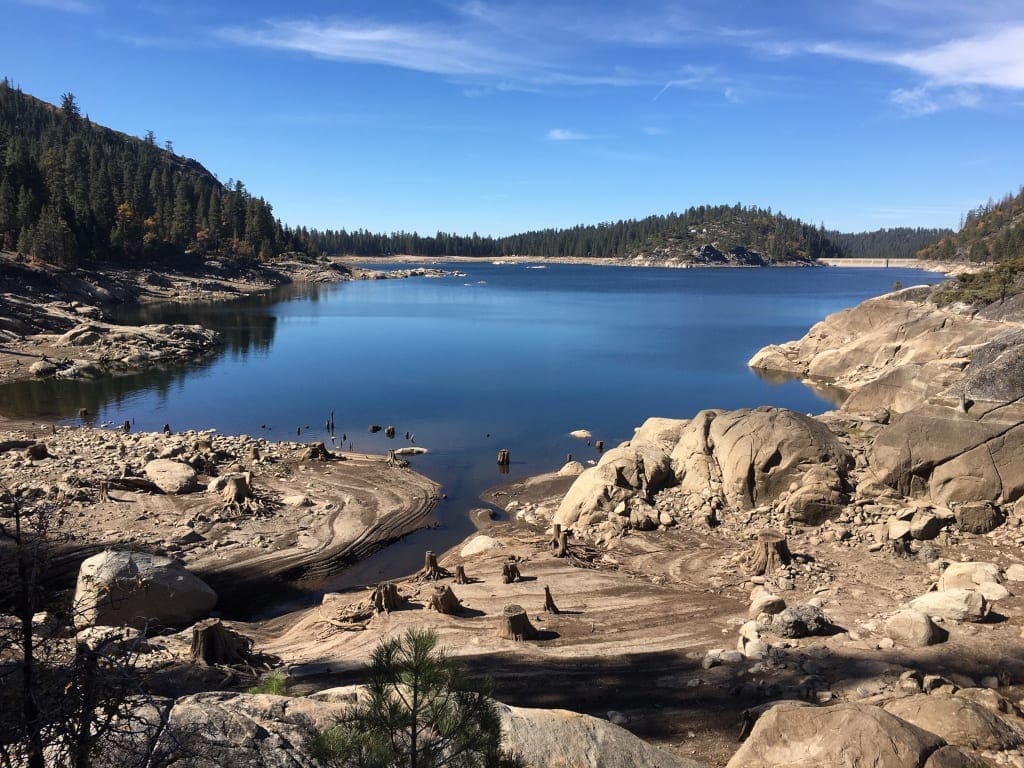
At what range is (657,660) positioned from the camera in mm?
13500

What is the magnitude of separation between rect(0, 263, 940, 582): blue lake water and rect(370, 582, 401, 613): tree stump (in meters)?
5.11

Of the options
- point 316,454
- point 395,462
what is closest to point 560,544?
point 395,462

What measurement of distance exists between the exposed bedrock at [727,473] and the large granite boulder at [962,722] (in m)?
11.0

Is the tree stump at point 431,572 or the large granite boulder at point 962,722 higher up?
the large granite boulder at point 962,722

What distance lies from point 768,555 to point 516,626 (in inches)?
300

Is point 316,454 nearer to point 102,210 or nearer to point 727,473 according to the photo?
point 727,473

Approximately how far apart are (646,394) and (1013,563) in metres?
33.3

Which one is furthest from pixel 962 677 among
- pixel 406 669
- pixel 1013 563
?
pixel 406 669

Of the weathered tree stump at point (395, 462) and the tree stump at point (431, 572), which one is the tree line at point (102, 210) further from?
the tree stump at point (431, 572)

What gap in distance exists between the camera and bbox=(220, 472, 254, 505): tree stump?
969 inches

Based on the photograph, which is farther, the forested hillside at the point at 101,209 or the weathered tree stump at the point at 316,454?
the forested hillside at the point at 101,209

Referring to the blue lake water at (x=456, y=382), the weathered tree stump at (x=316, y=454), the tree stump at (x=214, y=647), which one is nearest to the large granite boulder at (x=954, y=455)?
the blue lake water at (x=456, y=382)

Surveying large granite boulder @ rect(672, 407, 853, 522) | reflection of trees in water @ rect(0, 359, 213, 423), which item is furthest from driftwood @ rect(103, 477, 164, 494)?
large granite boulder @ rect(672, 407, 853, 522)

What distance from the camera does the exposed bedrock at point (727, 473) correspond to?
21094 mm
